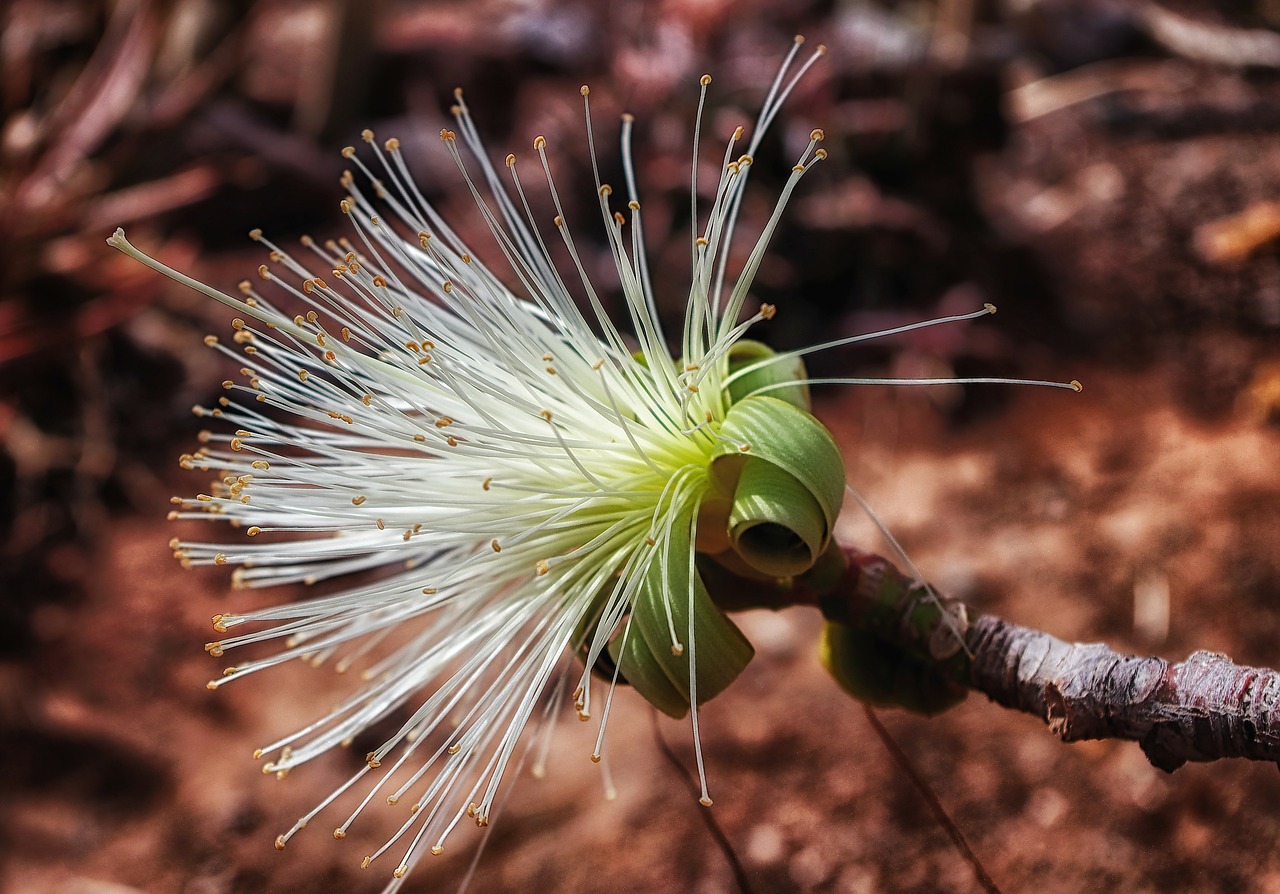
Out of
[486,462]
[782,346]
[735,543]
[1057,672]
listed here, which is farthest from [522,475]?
[782,346]

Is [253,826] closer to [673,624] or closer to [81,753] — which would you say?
[81,753]

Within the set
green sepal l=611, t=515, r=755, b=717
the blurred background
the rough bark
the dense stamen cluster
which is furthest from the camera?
the blurred background

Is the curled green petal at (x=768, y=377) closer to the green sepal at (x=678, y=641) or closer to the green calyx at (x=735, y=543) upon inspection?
the green calyx at (x=735, y=543)

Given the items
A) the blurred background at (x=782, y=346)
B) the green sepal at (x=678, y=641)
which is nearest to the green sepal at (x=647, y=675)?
the green sepal at (x=678, y=641)

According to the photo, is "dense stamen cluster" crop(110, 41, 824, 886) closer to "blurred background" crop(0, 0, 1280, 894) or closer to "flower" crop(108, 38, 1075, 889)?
"flower" crop(108, 38, 1075, 889)

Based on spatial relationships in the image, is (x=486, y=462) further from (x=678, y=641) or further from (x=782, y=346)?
(x=782, y=346)

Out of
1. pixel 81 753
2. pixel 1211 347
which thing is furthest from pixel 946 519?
pixel 81 753

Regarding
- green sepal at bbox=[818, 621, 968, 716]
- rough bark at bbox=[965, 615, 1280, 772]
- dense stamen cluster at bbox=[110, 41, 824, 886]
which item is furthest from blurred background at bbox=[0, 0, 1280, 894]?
dense stamen cluster at bbox=[110, 41, 824, 886]
